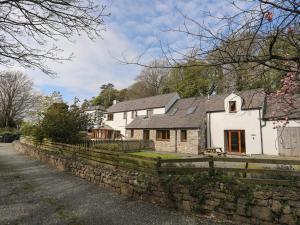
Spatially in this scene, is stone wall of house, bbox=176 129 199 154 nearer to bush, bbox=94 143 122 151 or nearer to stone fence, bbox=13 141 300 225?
bush, bbox=94 143 122 151

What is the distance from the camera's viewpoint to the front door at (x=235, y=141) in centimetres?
1941

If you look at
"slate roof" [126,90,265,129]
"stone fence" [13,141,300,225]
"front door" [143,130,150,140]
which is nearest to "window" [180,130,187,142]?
"slate roof" [126,90,265,129]

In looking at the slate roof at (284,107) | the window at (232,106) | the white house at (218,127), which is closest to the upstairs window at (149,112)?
the white house at (218,127)

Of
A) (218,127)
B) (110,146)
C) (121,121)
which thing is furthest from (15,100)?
(218,127)

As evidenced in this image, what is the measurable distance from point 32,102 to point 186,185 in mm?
47861

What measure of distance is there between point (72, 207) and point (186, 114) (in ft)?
63.5

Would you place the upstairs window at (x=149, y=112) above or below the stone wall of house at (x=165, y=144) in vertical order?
above

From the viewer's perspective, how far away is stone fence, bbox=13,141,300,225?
15.8 feet

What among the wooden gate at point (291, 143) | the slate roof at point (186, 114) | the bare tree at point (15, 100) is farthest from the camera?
the bare tree at point (15, 100)

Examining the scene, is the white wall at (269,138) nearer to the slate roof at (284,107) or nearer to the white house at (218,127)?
the white house at (218,127)

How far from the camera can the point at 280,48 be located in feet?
9.21

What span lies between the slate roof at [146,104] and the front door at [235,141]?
1041 centimetres

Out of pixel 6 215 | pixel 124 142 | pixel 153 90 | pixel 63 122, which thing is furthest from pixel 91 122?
pixel 153 90

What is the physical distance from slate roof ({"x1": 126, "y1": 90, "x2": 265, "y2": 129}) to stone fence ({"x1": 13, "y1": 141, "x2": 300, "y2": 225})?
1249 cm
